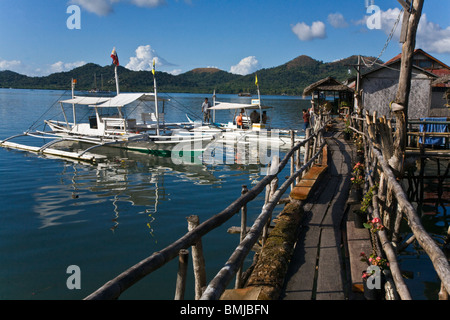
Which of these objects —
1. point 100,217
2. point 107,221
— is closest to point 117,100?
point 100,217

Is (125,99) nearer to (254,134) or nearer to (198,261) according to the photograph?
(254,134)

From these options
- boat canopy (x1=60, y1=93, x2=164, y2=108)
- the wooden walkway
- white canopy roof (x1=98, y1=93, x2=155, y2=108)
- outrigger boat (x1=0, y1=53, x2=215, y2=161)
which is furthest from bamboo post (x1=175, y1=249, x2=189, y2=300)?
white canopy roof (x1=98, y1=93, x2=155, y2=108)

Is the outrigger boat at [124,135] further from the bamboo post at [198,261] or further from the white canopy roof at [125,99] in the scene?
the bamboo post at [198,261]

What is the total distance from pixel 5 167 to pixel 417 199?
1992cm

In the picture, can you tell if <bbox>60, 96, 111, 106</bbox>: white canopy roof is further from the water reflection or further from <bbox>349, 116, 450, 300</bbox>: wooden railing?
<bbox>349, 116, 450, 300</bbox>: wooden railing

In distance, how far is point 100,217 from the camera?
36.2 ft

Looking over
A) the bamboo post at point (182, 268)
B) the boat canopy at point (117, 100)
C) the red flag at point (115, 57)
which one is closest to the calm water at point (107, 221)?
the bamboo post at point (182, 268)

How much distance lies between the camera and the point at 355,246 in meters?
5.54

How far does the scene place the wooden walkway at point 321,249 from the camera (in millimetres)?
4391

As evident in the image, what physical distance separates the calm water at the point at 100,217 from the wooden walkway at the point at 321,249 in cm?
237
